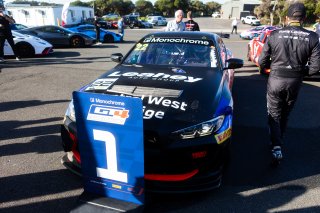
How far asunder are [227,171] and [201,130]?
2.92 ft

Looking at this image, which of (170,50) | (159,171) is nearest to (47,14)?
(170,50)

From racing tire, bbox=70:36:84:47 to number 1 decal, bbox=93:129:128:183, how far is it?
12.5 m

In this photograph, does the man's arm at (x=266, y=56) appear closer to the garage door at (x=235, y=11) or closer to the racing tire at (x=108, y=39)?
the racing tire at (x=108, y=39)

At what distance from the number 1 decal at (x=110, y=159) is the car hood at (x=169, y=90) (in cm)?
43

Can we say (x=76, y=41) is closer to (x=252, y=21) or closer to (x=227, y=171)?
(x=227, y=171)

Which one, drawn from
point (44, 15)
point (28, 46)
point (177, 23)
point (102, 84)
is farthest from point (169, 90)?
point (44, 15)

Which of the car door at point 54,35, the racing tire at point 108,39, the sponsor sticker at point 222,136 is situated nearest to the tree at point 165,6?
the racing tire at point 108,39

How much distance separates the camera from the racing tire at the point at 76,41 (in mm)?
13672

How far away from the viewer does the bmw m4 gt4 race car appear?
2.49 m

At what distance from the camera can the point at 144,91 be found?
3.08 m

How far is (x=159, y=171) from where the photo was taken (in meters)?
2.49

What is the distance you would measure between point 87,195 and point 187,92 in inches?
58.4

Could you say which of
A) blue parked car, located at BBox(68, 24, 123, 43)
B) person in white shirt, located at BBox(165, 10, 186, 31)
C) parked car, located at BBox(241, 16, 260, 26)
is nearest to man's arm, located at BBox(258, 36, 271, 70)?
person in white shirt, located at BBox(165, 10, 186, 31)

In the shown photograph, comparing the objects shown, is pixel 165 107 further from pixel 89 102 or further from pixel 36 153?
pixel 36 153
